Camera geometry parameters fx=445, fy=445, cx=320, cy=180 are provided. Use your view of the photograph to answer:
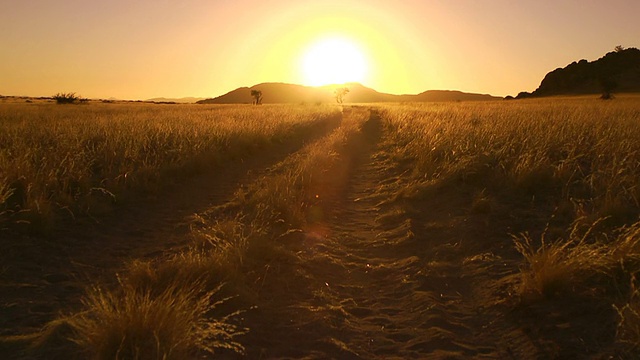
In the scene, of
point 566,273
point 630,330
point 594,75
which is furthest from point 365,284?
point 594,75

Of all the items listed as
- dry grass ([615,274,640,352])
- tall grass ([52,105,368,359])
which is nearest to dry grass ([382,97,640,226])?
dry grass ([615,274,640,352])

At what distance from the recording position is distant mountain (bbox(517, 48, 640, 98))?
79.9 meters

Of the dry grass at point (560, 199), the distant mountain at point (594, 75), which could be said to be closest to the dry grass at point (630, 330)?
the dry grass at point (560, 199)

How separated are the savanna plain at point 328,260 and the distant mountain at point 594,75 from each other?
8294 centimetres

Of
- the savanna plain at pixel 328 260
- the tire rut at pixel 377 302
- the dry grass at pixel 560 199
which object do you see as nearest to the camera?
the savanna plain at pixel 328 260

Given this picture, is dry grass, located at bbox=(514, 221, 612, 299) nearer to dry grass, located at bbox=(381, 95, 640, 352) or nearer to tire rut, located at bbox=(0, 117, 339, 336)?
dry grass, located at bbox=(381, 95, 640, 352)

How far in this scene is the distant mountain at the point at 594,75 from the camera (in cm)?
7994

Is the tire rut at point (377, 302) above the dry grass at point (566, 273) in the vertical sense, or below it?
below

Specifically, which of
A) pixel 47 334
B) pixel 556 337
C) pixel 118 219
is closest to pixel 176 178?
pixel 118 219

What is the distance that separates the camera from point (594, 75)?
88.8 meters

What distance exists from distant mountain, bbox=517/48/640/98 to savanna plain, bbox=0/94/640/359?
3265 inches

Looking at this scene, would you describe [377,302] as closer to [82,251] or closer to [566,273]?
[566,273]

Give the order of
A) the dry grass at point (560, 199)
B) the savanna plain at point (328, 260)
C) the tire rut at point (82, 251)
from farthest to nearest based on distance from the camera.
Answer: the tire rut at point (82, 251), the dry grass at point (560, 199), the savanna plain at point (328, 260)

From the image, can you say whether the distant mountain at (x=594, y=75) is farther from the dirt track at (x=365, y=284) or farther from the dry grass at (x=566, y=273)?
the dry grass at (x=566, y=273)
